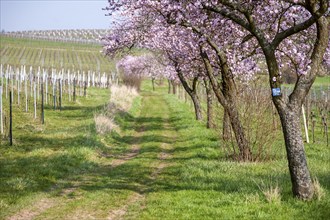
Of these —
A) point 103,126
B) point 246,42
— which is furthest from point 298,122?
point 103,126

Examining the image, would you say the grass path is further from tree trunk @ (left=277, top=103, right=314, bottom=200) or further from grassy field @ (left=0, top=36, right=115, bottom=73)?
grassy field @ (left=0, top=36, right=115, bottom=73)

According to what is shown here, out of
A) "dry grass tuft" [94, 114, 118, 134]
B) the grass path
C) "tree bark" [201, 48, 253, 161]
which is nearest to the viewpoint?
the grass path

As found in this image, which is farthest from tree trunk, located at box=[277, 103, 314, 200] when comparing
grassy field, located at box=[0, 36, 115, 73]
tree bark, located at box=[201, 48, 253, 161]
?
grassy field, located at box=[0, 36, 115, 73]

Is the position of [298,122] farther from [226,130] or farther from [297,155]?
[226,130]

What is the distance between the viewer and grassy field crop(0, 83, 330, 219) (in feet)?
31.0

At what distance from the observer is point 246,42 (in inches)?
680

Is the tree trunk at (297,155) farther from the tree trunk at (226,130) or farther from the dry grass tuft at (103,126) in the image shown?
the dry grass tuft at (103,126)

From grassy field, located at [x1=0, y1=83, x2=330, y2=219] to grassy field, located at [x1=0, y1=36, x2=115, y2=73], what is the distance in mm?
73218

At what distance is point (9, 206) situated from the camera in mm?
10477

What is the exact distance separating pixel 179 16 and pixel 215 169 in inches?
204

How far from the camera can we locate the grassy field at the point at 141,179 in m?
9.46

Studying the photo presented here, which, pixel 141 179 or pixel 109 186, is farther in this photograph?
pixel 141 179

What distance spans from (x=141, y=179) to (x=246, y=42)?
7.56 metres

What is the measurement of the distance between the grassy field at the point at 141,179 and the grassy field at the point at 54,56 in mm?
73218
